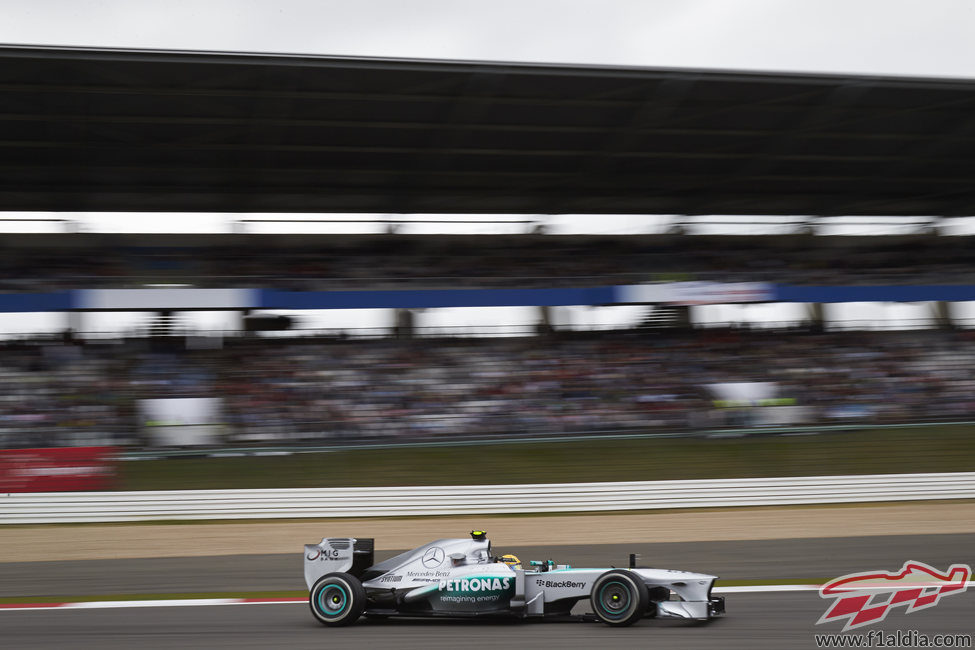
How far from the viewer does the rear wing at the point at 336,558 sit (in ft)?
23.0

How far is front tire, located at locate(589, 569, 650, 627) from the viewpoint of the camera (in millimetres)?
6344

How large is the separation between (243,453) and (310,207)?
25.9ft

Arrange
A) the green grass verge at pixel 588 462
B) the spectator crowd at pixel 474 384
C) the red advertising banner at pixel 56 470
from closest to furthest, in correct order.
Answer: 1. the red advertising banner at pixel 56 470
2. the green grass verge at pixel 588 462
3. the spectator crowd at pixel 474 384

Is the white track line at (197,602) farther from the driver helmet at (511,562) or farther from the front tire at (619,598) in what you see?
the driver helmet at (511,562)

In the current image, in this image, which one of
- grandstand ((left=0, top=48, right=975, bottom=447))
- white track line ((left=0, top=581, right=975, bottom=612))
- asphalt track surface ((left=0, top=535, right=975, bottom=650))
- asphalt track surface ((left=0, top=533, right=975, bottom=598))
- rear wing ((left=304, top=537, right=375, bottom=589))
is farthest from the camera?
grandstand ((left=0, top=48, right=975, bottom=447))

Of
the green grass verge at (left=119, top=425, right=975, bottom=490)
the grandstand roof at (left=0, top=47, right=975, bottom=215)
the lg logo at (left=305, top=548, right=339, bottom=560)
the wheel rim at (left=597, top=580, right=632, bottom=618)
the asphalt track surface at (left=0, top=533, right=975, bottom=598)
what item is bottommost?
the wheel rim at (left=597, top=580, right=632, bottom=618)

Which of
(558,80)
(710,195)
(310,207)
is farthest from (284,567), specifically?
(710,195)

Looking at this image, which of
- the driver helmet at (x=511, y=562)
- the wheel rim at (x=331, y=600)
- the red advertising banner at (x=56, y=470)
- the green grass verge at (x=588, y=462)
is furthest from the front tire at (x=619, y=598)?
the red advertising banner at (x=56, y=470)

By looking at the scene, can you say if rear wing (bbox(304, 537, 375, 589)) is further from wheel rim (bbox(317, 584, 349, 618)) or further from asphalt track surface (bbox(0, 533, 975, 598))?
asphalt track surface (bbox(0, 533, 975, 598))

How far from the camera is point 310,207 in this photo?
69.2ft

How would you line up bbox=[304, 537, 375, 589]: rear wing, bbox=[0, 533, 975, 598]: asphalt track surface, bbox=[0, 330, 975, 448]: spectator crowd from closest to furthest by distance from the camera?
1. bbox=[304, 537, 375, 589]: rear wing
2. bbox=[0, 533, 975, 598]: asphalt track surface
3. bbox=[0, 330, 975, 448]: spectator crowd

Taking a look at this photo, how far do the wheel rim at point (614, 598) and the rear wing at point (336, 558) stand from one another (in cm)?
178

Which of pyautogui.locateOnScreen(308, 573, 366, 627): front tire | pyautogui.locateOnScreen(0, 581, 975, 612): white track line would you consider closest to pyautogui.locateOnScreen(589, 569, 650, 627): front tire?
pyautogui.locateOnScreen(308, 573, 366, 627): front tire

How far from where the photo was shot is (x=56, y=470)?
13.7 metres
